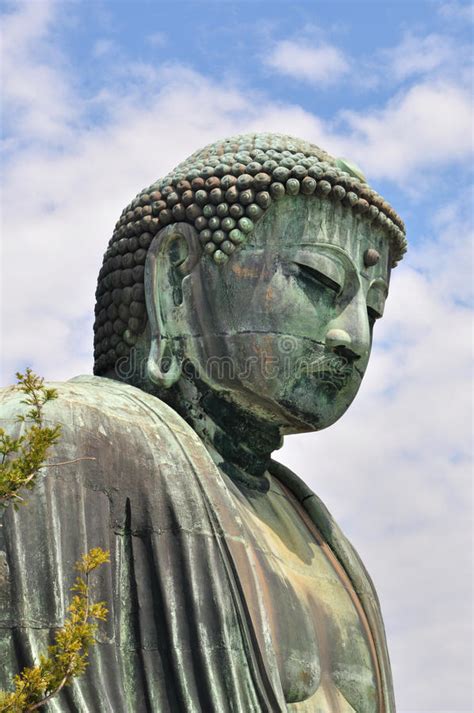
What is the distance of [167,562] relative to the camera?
27.9 ft

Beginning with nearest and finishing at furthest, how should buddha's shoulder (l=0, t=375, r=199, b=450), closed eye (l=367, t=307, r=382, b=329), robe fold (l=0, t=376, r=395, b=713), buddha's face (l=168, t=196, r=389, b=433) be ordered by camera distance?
1. robe fold (l=0, t=376, r=395, b=713)
2. buddha's shoulder (l=0, t=375, r=199, b=450)
3. buddha's face (l=168, t=196, r=389, b=433)
4. closed eye (l=367, t=307, r=382, b=329)

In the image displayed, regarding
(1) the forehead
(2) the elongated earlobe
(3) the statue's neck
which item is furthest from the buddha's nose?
(2) the elongated earlobe

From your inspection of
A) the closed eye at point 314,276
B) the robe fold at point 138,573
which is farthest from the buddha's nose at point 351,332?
the robe fold at point 138,573

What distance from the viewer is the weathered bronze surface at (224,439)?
27.3ft

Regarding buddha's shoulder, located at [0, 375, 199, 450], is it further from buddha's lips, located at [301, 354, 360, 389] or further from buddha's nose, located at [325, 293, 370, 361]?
buddha's nose, located at [325, 293, 370, 361]

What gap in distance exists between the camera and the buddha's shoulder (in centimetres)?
868

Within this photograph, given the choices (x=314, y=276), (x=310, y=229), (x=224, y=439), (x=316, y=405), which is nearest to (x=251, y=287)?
(x=314, y=276)

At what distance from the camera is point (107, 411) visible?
350 inches

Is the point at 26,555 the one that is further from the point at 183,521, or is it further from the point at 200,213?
the point at 200,213

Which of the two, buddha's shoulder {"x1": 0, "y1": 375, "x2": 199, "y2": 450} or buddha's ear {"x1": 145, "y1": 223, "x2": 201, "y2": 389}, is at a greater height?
buddha's ear {"x1": 145, "y1": 223, "x2": 201, "y2": 389}

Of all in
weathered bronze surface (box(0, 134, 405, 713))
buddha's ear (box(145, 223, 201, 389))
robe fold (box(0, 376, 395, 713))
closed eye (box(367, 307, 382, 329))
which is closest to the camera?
robe fold (box(0, 376, 395, 713))

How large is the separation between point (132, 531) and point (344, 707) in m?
1.87

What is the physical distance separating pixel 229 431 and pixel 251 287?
0.88m

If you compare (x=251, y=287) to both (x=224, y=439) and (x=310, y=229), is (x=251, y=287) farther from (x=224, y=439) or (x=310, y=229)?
(x=224, y=439)
